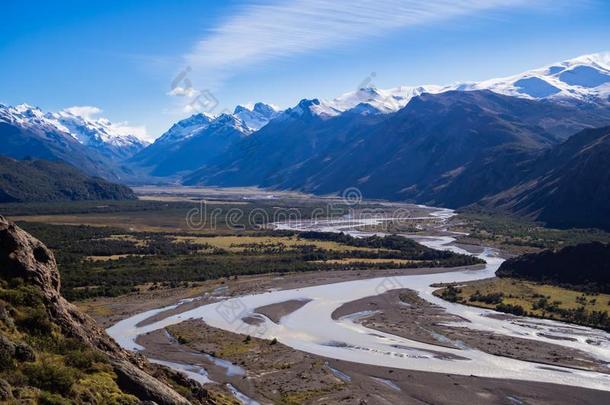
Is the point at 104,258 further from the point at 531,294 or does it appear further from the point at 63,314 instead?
the point at 63,314

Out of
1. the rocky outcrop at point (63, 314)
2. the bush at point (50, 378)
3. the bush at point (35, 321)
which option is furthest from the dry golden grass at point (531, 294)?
the bush at point (50, 378)

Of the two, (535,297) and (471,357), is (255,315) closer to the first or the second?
(471,357)

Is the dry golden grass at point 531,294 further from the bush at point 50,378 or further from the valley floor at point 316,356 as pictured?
the bush at point 50,378

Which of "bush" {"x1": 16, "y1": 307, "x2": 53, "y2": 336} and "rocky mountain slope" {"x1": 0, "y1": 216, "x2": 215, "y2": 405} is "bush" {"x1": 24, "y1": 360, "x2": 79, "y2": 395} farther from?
"bush" {"x1": 16, "y1": 307, "x2": 53, "y2": 336}

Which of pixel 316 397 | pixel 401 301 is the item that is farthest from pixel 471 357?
pixel 401 301

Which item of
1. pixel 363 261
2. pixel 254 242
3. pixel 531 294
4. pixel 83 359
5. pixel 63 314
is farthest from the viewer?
pixel 254 242

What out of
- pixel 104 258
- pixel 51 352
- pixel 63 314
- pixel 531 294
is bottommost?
pixel 104 258

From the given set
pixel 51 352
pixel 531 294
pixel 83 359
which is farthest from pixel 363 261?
pixel 51 352

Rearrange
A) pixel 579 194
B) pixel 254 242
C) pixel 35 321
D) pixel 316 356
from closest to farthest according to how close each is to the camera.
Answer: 1. pixel 35 321
2. pixel 316 356
3. pixel 254 242
4. pixel 579 194
